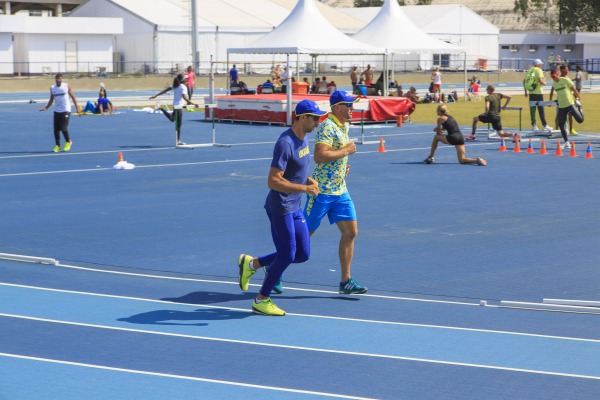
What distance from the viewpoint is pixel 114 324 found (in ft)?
29.4

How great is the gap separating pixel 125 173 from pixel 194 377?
47.9 feet

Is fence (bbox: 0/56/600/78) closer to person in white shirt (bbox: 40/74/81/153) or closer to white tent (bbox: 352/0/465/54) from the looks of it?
white tent (bbox: 352/0/465/54)

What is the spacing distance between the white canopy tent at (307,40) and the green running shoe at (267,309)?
27.1m

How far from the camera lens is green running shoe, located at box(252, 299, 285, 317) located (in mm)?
9305

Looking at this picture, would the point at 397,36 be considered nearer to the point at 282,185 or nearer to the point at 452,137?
the point at 452,137

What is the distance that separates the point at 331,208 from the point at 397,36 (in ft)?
108

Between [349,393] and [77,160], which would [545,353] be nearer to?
[349,393]

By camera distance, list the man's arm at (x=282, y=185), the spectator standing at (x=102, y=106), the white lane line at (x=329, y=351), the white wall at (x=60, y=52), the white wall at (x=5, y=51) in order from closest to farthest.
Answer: the white lane line at (x=329, y=351)
the man's arm at (x=282, y=185)
the spectator standing at (x=102, y=106)
the white wall at (x=5, y=51)
the white wall at (x=60, y=52)

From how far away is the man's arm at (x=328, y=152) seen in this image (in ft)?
32.6

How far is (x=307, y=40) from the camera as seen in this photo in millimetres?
37219

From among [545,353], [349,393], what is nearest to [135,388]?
[349,393]

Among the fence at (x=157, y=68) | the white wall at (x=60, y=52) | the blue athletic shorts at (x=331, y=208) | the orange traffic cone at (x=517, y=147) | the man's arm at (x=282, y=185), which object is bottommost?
the orange traffic cone at (x=517, y=147)

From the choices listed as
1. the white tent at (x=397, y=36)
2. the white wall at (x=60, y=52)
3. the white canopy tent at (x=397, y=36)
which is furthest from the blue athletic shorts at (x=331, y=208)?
the white wall at (x=60, y=52)

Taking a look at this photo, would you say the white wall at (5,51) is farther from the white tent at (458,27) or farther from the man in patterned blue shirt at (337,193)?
the man in patterned blue shirt at (337,193)
